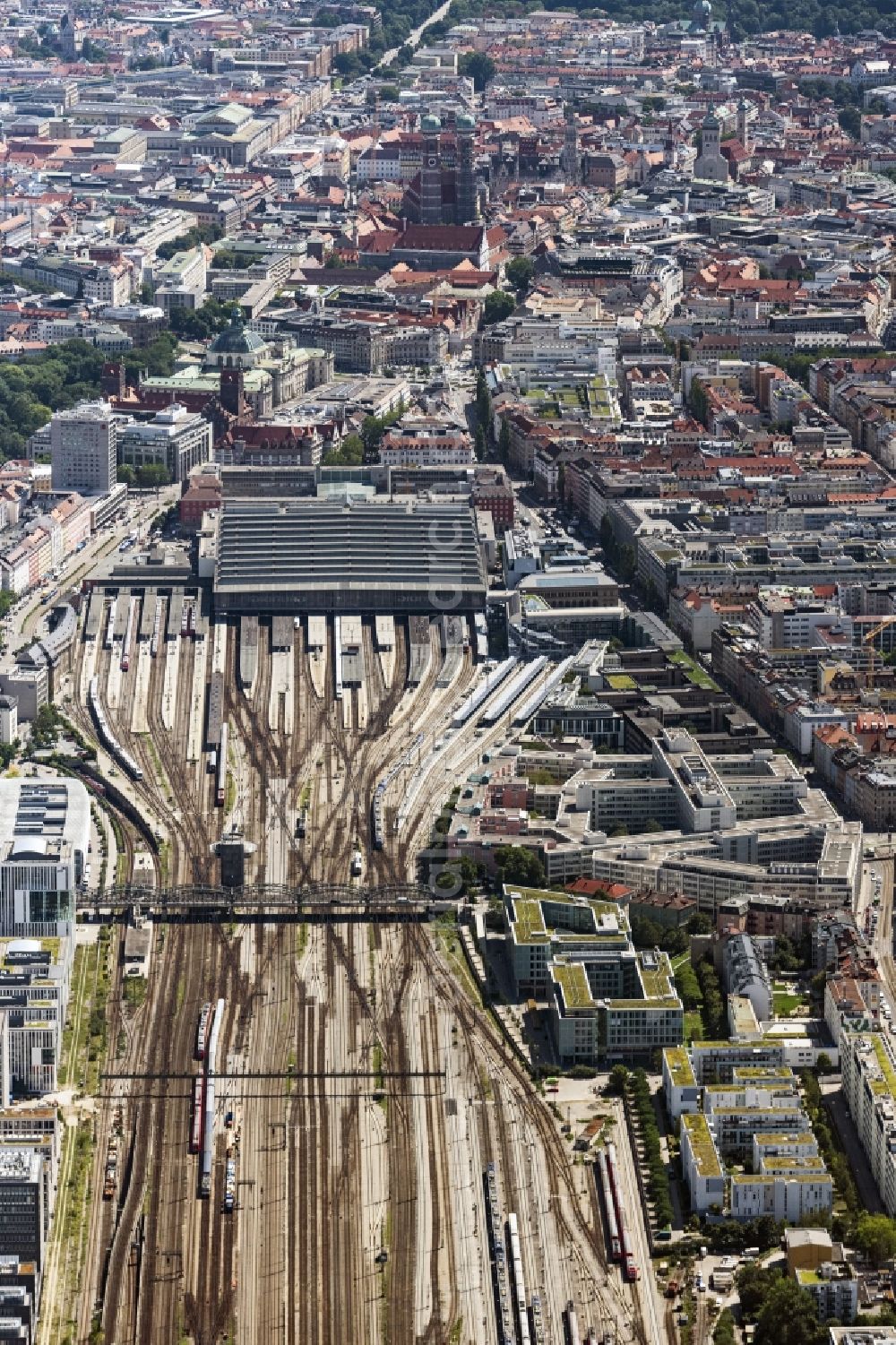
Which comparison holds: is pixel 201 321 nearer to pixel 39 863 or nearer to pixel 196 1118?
pixel 39 863

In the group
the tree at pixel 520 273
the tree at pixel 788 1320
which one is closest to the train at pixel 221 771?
the tree at pixel 788 1320

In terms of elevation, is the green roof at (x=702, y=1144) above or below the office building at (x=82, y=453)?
below

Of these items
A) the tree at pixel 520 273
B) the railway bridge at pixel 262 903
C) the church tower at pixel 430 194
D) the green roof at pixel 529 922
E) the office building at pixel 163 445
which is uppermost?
the church tower at pixel 430 194

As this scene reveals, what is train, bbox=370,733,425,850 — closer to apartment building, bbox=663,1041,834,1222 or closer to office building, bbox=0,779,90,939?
office building, bbox=0,779,90,939

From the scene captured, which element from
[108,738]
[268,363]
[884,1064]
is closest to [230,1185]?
[884,1064]

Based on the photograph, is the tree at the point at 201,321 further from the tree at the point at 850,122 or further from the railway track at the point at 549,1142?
the railway track at the point at 549,1142

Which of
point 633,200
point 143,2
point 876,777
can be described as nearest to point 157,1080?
point 876,777

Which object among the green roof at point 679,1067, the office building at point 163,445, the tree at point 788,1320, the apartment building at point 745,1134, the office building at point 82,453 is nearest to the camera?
the tree at point 788,1320
